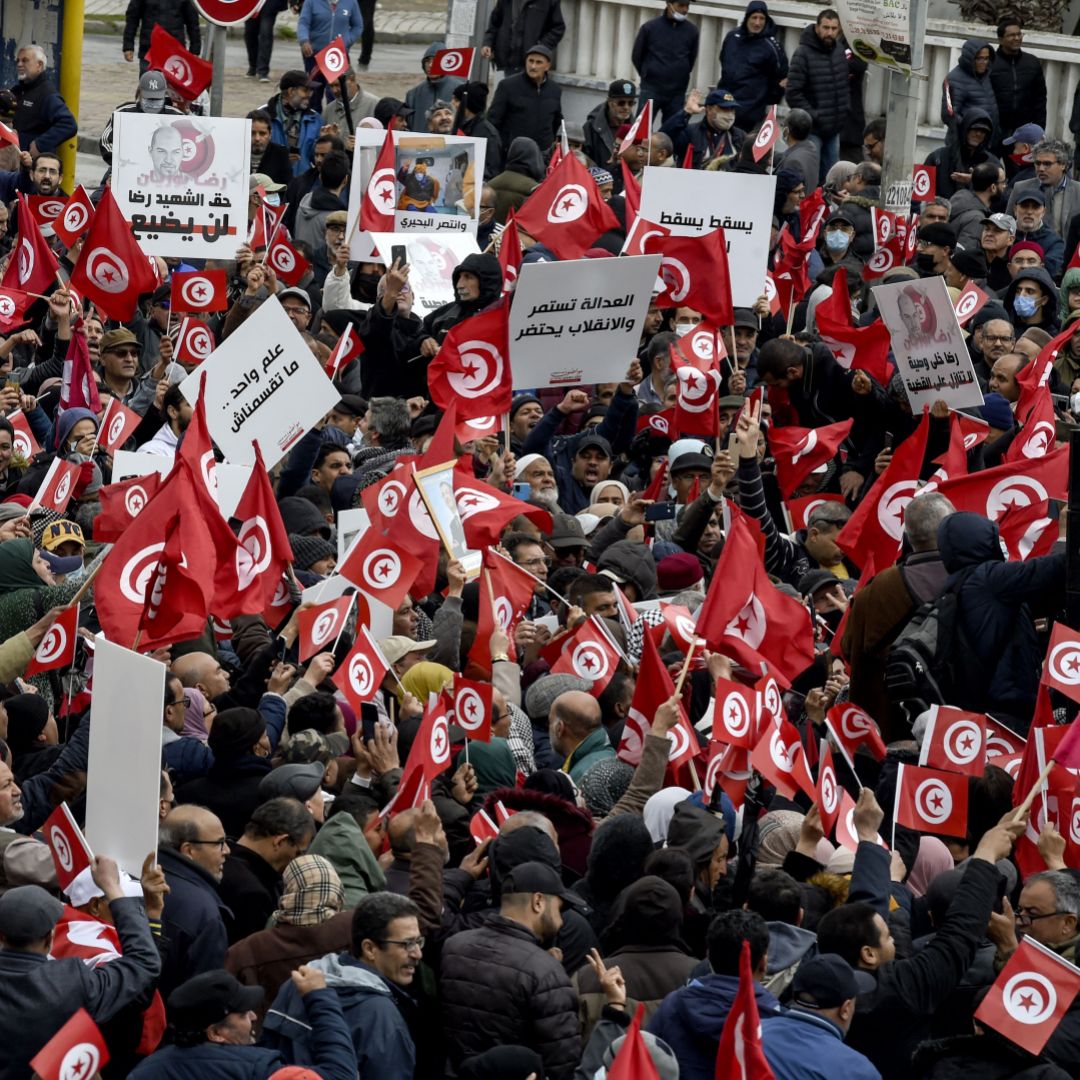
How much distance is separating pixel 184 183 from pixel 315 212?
2297 millimetres

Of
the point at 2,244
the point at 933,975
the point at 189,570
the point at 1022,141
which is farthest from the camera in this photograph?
the point at 1022,141

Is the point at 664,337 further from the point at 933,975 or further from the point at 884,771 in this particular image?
the point at 933,975

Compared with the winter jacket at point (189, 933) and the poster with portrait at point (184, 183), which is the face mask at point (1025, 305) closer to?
the poster with portrait at point (184, 183)

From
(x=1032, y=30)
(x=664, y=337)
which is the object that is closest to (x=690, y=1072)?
(x=664, y=337)

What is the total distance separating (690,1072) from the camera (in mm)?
6332

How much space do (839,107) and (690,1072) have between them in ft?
46.6

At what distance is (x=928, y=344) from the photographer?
40.3ft

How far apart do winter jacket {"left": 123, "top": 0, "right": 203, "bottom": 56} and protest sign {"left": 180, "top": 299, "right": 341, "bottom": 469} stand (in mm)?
12438

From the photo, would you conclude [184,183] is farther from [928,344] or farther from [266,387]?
[928,344]

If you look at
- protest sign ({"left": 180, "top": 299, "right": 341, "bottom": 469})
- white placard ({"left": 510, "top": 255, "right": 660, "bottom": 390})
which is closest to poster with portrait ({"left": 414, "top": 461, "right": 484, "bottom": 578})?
protest sign ({"left": 180, "top": 299, "right": 341, "bottom": 469})

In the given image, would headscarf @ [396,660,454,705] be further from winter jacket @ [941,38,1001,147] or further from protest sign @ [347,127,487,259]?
winter jacket @ [941,38,1001,147]

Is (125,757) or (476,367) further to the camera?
(476,367)

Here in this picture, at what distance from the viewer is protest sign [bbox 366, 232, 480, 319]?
572 inches

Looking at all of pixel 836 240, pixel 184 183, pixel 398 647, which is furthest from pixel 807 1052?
pixel 836 240
